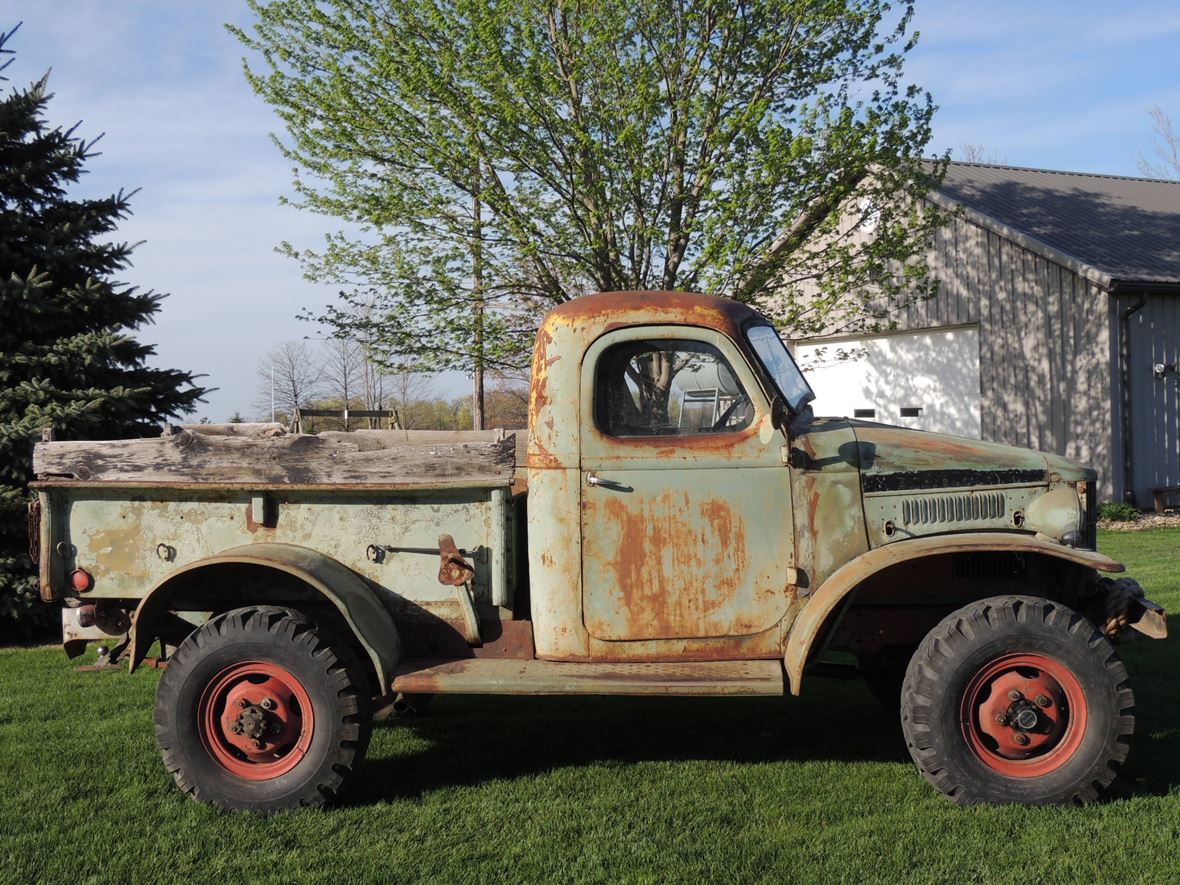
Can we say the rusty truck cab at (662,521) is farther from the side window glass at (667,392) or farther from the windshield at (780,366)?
the windshield at (780,366)

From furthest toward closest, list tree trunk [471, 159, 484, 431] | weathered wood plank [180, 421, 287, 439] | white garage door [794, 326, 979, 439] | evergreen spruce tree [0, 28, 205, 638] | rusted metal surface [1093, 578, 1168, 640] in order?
white garage door [794, 326, 979, 439], tree trunk [471, 159, 484, 431], evergreen spruce tree [0, 28, 205, 638], weathered wood plank [180, 421, 287, 439], rusted metal surface [1093, 578, 1168, 640]

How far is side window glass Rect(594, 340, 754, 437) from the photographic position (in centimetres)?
471

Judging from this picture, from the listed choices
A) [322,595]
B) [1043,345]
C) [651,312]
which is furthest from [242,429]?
[1043,345]

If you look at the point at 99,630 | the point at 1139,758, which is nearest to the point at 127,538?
the point at 99,630

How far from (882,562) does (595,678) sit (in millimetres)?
1278

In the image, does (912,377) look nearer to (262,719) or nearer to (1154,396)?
(1154,396)

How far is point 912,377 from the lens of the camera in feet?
59.2

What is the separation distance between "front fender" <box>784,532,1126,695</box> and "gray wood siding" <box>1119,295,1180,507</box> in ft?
42.1

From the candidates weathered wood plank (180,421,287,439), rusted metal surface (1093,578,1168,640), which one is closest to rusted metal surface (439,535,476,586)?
weathered wood plank (180,421,287,439)

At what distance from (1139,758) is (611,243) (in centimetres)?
738

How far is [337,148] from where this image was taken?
34.9ft

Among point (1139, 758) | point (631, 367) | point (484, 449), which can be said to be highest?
point (631, 367)

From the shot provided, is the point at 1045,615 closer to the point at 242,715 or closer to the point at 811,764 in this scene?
the point at 811,764

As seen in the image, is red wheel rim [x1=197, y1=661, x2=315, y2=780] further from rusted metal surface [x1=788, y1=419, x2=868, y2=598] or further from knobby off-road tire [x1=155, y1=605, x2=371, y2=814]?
rusted metal surface [x1=788, y1=419, x2=868, y2=598]
